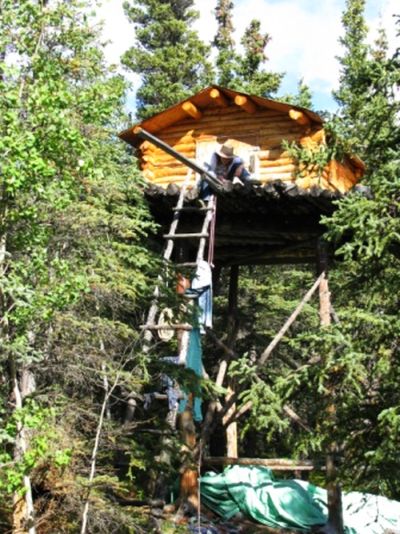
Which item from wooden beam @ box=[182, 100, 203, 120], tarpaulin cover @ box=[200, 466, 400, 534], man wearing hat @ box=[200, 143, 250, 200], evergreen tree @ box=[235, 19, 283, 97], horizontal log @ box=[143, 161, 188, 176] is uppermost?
evergreen tree @ box=[235, 19, 283, 97]

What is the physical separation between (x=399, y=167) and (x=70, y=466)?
15.9 feet

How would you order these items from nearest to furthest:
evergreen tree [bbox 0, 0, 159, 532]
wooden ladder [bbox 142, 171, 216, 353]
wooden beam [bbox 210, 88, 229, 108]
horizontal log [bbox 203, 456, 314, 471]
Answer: evergreen tree [bbox 0, 0, 159, 532], wooden ladder [bbox 142, 171, 216, 353], horizontal log [bbox 203, 456, 314, 471], wooden beam [bbox 210, 88, 229, 108]

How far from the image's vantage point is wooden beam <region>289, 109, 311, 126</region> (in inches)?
394

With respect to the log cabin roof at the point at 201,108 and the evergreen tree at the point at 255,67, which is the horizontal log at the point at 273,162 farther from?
the evergreen tree at the point at 255,67

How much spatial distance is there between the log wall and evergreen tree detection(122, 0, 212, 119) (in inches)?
410

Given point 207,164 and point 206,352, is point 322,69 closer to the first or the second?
point 206,352

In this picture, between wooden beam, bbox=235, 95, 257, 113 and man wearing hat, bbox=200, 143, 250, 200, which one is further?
wooden beam, bbox=235, 95, 257, 113

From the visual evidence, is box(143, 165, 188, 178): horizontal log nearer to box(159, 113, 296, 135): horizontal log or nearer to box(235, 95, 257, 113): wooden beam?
box(159, 113, 296, 135): horizontal log

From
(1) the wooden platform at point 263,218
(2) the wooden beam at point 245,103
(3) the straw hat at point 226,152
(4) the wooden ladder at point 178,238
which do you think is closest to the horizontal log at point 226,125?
(2) the wooden beam at point 245,103

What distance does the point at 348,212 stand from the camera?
604 centimetres

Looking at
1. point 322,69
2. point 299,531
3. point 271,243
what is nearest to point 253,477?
point 299,531

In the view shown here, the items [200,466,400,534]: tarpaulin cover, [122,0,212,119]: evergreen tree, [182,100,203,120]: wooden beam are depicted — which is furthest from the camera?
[122,0,212,119]: evergreen tree

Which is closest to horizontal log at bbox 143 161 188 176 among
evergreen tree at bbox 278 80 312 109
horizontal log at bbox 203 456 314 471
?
horizontal log at bbox 203 456 314 471

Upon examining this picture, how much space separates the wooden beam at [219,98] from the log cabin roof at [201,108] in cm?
2
